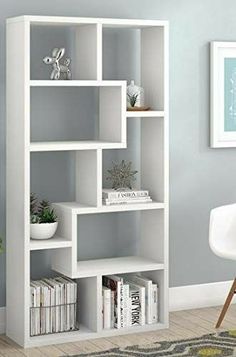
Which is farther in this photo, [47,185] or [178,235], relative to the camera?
[178,235]

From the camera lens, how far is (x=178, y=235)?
16.8ft

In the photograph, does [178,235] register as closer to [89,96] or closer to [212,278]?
[212,278]

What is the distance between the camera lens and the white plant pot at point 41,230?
441 centimetres

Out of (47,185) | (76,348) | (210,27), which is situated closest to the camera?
(76,348)

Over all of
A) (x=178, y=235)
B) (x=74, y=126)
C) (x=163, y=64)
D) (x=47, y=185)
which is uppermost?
(x=163, y=64)

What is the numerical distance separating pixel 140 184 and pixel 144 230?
10.6 inches

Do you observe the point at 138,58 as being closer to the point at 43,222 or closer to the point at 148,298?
the point at 43,222

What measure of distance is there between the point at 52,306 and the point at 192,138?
4.47 ft

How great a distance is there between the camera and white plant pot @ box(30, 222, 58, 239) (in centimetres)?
441

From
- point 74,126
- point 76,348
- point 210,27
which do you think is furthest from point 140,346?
point 210,27

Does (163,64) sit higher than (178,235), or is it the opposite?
(163,64)

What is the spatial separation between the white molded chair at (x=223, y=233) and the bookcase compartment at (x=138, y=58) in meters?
0.70

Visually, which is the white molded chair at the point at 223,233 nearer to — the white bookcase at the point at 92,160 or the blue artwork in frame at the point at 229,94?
the white bookcase at the point at 92,160

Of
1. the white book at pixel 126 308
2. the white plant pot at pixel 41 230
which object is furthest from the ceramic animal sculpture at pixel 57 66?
the white book at pixel 126 308
